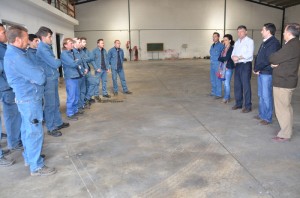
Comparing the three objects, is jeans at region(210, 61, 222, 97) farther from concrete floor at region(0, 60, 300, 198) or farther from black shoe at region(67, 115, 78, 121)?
black shoe at region(67, 115, 78, 121)

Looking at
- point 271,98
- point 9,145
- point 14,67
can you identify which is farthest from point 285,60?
point 9,145

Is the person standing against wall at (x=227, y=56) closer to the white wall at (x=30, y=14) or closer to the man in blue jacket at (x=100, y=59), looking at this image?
the man in blue jacket at (x=100, y=59)

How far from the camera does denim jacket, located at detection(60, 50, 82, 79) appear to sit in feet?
16.4

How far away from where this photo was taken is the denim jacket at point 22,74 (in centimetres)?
281

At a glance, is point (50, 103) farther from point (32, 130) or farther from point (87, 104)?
point (87, 104)

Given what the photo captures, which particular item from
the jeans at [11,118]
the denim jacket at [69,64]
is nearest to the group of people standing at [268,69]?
the denim jacket at [69,64]

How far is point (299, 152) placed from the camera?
3.56 m

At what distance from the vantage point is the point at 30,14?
30.2ft

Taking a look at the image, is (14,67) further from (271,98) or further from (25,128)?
(271,98)

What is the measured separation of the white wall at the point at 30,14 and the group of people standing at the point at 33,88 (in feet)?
9.65

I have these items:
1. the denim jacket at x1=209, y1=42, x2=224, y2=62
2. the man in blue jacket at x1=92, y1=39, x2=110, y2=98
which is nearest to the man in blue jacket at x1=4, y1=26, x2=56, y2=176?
the man in blue jacket at x1=92, y1=39, x2=110, y2=98

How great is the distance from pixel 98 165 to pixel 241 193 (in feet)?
5.46

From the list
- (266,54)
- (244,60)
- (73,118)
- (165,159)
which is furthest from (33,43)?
(244,60)

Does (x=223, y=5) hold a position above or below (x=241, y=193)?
above
